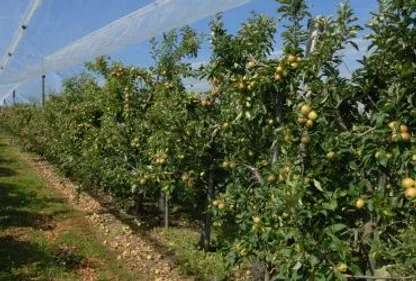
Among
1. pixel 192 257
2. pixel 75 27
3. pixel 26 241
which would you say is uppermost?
pixel 75 27

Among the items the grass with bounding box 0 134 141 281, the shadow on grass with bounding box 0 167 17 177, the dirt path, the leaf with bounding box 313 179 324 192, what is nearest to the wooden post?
the leaf with bounding box 313 179 324 192

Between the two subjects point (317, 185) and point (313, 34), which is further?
point (313, 34)

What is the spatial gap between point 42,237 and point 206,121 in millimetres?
3637

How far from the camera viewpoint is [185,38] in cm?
824

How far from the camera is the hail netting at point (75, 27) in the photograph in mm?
10641

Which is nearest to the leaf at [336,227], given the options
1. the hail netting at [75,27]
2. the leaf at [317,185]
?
the leaf at [317,185]

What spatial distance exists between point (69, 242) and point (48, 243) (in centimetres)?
29

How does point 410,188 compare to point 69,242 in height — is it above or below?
above

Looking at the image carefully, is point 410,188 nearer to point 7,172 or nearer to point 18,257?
point 18,257

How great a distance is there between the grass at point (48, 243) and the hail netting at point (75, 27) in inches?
174

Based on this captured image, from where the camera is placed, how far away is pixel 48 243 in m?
7.22

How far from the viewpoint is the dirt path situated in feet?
20.1

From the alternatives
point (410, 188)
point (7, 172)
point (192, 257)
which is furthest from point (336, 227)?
point (7, 172)

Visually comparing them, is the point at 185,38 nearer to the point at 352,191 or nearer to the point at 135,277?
the point at 135,277
